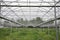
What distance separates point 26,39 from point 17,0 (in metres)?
6.85

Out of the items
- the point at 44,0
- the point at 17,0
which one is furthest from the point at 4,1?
the point at 44,0

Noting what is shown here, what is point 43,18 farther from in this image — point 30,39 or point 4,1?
point 30,39

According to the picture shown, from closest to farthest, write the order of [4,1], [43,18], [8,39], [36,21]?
[8,39] → [4,1] → [43,18] → [36,21]

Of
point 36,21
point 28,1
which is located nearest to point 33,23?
point 36,21

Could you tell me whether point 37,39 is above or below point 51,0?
below

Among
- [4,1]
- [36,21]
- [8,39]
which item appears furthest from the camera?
[36,21]

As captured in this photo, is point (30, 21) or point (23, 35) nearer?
point (23, 35)

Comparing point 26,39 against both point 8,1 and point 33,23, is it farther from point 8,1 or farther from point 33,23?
point 33,23

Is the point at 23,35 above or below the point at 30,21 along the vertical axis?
above

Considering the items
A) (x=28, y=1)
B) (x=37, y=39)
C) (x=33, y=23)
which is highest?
(x=28, y=1)

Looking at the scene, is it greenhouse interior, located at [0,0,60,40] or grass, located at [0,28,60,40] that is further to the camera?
greenhouse interior, located at [0,0,60,40]

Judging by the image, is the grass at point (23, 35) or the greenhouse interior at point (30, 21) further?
the greenhouse interior at point (30, 21)

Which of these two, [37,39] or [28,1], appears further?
[28,1]

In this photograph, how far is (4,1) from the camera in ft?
49.7
